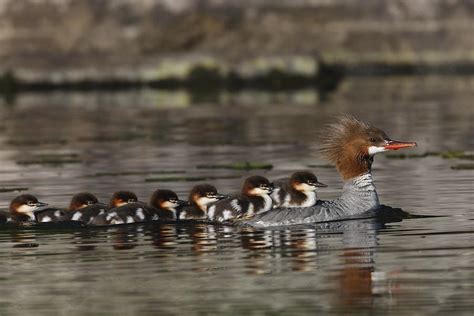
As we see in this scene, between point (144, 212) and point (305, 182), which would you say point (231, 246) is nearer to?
point (144, 212)

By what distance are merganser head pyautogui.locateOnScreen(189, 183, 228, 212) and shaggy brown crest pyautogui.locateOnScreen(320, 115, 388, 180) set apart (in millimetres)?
1137

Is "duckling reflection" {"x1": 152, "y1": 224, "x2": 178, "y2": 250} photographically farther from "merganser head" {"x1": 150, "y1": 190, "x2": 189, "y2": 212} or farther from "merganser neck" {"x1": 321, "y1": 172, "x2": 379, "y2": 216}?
"merganser neck" {"x1": 321, "y1": 172, "x2": 379, "y2": 216}

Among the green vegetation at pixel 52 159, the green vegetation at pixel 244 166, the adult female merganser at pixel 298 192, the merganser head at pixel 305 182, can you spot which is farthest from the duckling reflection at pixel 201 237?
the green vegetation at pixel 52 159

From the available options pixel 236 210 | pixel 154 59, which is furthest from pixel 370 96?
pixel 236 210

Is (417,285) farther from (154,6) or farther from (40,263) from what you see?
(154,6)

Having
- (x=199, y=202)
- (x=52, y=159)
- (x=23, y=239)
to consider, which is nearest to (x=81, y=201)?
(x=199, y=202)

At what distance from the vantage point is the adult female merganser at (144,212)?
14.7m

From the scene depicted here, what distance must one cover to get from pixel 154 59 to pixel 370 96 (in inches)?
498

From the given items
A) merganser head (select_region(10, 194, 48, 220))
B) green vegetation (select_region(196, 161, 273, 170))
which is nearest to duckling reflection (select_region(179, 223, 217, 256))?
merganser head (select_region(10, 194, 48, 220))

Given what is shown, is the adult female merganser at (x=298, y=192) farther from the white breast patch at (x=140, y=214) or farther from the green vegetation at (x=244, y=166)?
the green vegetation at (x=244, y=166)

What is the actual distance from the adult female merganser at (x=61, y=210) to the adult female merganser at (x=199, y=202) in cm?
90

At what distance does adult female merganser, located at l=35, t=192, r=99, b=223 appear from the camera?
15.1 meters

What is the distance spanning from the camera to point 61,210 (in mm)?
15195

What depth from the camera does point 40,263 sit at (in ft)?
40.8
